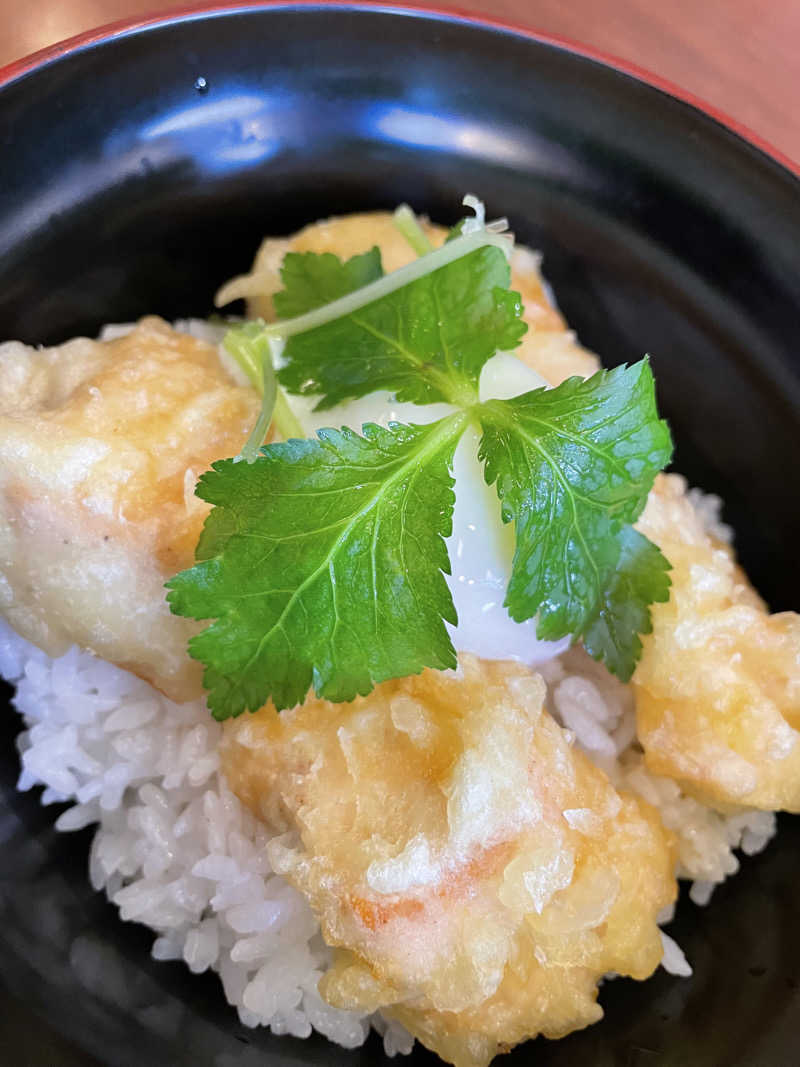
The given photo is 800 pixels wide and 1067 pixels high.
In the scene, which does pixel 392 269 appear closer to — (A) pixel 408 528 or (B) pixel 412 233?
(B) pixel 412 233

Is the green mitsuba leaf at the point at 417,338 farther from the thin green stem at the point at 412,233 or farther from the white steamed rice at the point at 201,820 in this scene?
the white steamed rice at the point at 201,820

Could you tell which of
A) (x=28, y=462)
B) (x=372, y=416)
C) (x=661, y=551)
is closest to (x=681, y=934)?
(x=661, y=551)

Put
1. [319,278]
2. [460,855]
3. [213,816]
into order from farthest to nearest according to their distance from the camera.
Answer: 1. [319,278]
2. [213,816]
3. [460,855]

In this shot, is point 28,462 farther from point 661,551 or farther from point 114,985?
point 661,551

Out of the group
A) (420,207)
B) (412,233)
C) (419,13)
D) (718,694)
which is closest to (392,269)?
(412,233)

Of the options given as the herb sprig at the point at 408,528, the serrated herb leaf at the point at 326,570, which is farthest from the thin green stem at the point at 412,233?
the serrated herb leaf at the point at 326,570

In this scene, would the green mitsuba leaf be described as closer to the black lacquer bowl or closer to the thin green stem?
the thin green stem
